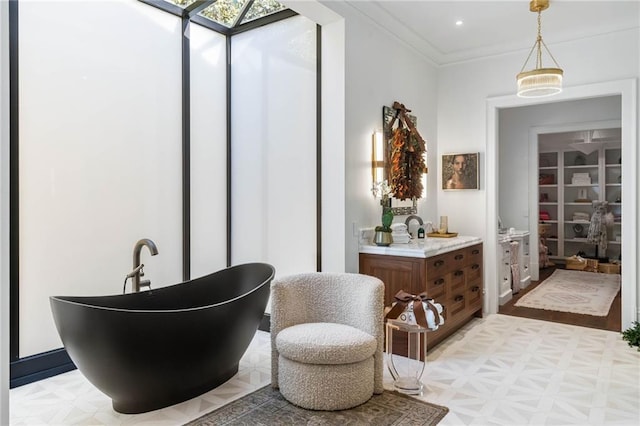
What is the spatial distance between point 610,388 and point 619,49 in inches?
120

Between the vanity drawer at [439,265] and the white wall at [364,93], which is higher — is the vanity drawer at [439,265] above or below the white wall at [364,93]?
below

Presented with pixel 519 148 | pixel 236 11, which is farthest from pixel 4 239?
pixel 519 148

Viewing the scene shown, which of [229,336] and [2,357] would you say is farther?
[229,336]

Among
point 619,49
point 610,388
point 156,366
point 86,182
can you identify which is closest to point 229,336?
point 156,366

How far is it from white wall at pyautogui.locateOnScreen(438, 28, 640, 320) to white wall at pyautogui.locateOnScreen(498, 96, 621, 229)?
102 inches

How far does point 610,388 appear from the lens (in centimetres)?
285

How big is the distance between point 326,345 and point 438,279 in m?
1.49

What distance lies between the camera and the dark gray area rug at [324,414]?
7.92ft

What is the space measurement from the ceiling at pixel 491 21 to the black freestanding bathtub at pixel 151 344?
8.65 ft

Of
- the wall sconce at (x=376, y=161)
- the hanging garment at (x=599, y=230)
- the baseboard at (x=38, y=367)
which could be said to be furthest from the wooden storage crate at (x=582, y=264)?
the baseboard at (x=38, y=367)

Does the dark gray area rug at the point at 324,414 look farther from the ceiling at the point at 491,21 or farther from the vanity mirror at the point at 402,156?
the ceiling at the point at 491,21

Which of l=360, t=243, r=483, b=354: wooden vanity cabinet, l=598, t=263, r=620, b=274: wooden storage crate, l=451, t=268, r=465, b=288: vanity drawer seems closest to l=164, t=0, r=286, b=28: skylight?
l=360, t=243, r=483, b=354: wooden vanity cabinet

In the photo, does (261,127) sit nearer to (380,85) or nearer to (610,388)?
(380,85)

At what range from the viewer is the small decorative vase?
→ 366 cm
